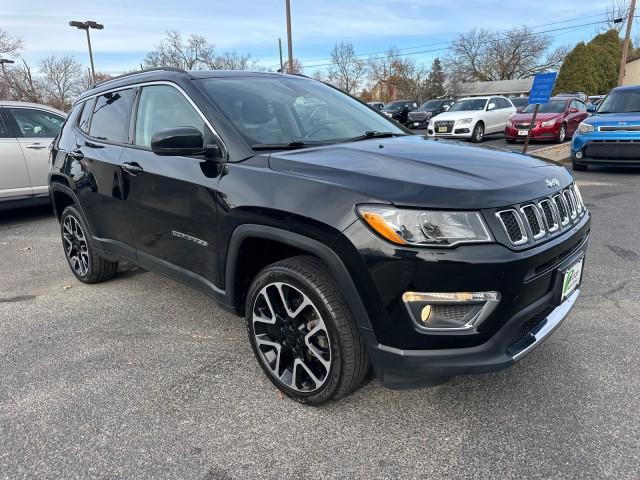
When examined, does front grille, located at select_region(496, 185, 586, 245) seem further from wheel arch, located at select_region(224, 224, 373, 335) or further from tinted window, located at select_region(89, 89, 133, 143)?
tinted window, located at select_region(89, 89, 133, 143)

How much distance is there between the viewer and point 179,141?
268 centimetres

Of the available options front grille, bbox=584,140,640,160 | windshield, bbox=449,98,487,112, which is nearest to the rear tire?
front grille, bbox=584,140,640,160

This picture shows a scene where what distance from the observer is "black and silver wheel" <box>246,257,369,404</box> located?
2.31 meters

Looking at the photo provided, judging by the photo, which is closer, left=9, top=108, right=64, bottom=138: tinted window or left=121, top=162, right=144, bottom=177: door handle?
left=121, top=162, right=144, bottom=177: door handle

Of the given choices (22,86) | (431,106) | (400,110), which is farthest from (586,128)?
(22,86)

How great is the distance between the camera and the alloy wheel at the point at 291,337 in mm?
2475

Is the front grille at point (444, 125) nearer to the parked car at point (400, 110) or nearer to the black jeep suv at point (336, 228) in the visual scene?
the parked car at point (400, 110)

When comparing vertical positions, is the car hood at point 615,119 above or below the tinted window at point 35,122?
below

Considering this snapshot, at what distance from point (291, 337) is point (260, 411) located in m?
0.43


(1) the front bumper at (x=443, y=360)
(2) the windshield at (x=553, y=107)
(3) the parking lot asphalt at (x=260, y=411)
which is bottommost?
(3) the parking lot asphalt at (x=260, y=411)

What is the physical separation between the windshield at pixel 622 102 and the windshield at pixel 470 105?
7445mm

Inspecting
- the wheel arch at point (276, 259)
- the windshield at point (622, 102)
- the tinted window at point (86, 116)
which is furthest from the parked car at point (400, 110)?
the wheel arch at point (276, 259)

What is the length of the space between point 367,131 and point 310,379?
1723 millimetres

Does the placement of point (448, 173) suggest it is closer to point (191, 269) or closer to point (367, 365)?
point (367, 365)
